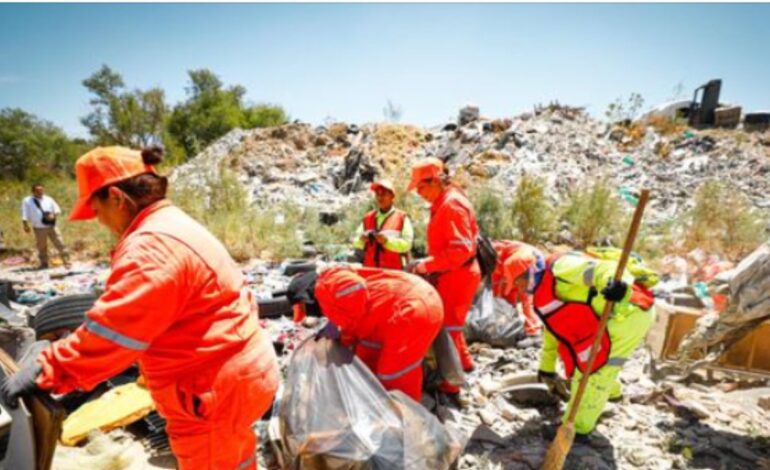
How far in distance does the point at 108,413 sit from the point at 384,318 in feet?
6.48

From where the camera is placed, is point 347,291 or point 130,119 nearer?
point 347,291

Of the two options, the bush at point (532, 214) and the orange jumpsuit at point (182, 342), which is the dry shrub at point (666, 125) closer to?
the bush at point (532, 214)

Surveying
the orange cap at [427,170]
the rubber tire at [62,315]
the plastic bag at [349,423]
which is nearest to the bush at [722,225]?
the orange cap at [427,170]

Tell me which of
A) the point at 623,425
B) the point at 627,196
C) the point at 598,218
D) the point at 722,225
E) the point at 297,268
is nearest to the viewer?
the point at 623,425

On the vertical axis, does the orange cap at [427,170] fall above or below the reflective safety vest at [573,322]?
above

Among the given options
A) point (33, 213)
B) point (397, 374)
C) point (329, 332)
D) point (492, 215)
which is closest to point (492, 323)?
point (397, 374)

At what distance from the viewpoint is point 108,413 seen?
2803 millimetres

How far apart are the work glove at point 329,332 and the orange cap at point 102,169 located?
1.34 m

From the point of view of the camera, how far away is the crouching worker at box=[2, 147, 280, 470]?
4.36ft

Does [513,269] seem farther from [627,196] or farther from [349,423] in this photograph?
[627,196]

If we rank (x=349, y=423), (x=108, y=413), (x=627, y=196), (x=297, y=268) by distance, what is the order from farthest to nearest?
(x=627, y=196), (x=297, y=268), (x=108, y=413), (x=349, y=423)

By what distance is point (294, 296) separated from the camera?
2648 millimetres

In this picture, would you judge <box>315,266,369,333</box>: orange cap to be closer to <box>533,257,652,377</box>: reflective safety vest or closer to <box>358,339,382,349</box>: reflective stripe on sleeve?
<box>358,339,382,349</box>: reflective stripe on sleeve

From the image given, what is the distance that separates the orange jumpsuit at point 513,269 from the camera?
290 cm
